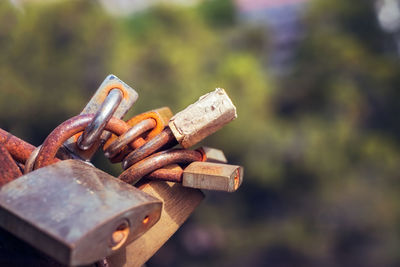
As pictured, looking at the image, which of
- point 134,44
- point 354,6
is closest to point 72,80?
point 134,44

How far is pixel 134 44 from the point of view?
544 cm

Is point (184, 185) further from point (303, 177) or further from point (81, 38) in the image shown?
point (303, 177)

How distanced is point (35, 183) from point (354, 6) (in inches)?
326

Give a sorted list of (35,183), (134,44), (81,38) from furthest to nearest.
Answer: (134,44)
(81,38)
(35,183)

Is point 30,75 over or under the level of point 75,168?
under

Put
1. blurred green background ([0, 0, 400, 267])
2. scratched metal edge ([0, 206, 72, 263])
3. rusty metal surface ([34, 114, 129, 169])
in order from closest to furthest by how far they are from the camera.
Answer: scratched metal edge ([0, 206, 72, 263])
rusty metal surface ([34, 114, 129, 169])
blurred green background ([0, 0, 400, 267])

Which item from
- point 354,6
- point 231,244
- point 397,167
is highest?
point 354,6

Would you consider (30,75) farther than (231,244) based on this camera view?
No

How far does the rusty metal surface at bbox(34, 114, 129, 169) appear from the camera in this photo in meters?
0.40

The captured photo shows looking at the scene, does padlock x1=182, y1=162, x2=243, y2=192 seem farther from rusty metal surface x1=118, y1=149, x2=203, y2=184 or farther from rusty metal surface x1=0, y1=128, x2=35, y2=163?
rusty metal surface x1=0, y1=128, x2=35, y2=163

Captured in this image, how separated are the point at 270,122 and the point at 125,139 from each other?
5702 millimetres

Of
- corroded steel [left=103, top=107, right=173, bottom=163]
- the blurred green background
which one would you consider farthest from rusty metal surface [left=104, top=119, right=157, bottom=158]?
the blurred green background

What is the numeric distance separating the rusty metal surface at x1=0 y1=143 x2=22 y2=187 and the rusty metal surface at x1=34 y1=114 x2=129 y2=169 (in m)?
0.02

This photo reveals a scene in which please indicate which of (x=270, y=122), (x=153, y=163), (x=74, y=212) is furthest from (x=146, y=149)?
(x=270, y=122)
